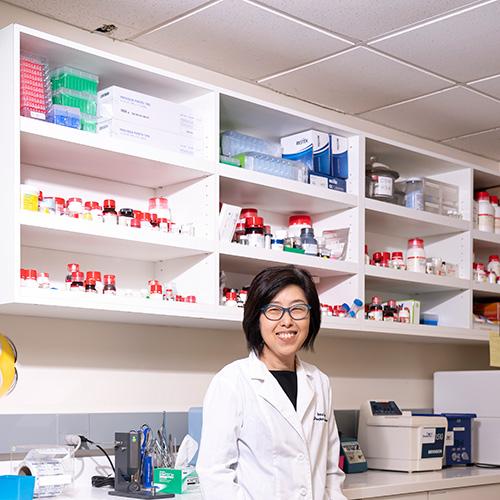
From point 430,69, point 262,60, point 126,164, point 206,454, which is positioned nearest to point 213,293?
point 126,164

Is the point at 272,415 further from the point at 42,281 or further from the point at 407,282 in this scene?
the point at 407,282

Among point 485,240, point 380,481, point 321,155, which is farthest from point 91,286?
point 485,240

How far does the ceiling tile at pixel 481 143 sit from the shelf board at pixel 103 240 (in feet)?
6.52

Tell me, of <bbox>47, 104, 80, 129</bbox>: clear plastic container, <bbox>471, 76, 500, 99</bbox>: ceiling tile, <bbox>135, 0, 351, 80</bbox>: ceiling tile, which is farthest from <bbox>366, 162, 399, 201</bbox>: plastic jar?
<bbox>47, 104, 80, 129</bbox>: clear plastic container

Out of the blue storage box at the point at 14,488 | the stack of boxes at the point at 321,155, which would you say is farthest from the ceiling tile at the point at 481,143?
the blue storage box at the point at 14,488

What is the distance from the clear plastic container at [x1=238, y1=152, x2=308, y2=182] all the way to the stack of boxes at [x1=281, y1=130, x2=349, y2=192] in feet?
0.16

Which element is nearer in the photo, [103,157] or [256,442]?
[256,442]

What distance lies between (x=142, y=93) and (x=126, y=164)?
1.02 feet

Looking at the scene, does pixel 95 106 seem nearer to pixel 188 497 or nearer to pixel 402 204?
pixel 188 497

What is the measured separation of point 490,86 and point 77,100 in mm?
1822

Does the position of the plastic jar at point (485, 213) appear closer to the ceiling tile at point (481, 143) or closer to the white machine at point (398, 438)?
the ceiling tile at point (481, 143)

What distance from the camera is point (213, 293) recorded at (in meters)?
3.03

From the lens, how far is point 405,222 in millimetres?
3924

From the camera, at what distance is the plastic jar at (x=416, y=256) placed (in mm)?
3961
